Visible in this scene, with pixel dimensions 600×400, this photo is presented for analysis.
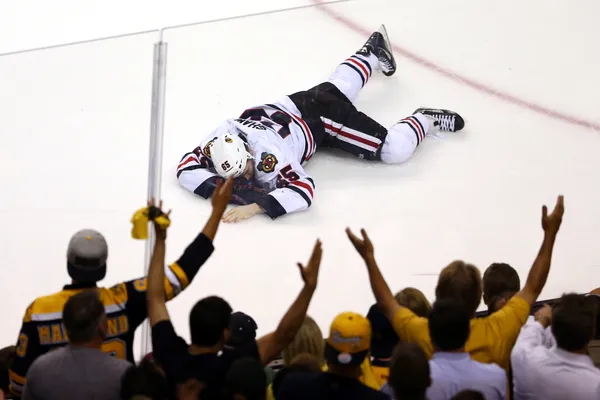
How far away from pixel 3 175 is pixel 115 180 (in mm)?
517

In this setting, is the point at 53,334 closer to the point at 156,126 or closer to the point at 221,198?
the point at 221,198

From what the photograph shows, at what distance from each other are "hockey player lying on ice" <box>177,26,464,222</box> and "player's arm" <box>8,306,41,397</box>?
1487mm

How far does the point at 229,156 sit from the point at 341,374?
1.80 m

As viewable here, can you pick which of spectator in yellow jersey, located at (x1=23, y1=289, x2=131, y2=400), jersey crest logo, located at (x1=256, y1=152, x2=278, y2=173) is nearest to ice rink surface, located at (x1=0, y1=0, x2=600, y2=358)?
jersey crest logo, located at (x1=256, y1=152, x2=278, y2=173)

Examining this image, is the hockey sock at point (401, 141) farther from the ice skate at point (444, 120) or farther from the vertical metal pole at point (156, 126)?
the vertical metal pole at point (156, 126)

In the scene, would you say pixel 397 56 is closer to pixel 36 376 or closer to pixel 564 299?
pixel 564 299

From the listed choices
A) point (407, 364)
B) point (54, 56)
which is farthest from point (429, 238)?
point (54, 56)

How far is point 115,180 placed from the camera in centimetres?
390

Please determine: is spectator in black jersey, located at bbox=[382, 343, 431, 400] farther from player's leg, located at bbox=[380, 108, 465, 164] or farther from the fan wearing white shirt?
player's leg, located at bbox=[380, 108, 465, 164]

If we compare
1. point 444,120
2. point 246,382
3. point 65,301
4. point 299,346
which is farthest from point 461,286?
point 444,120

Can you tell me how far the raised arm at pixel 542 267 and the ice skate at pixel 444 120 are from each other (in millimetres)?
1819

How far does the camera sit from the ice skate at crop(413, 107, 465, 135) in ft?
14.0

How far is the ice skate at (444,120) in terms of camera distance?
425 cm

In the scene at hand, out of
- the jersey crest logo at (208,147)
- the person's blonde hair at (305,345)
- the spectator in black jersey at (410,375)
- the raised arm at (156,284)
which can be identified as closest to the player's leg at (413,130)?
the jersey crest logo at (208,147)
